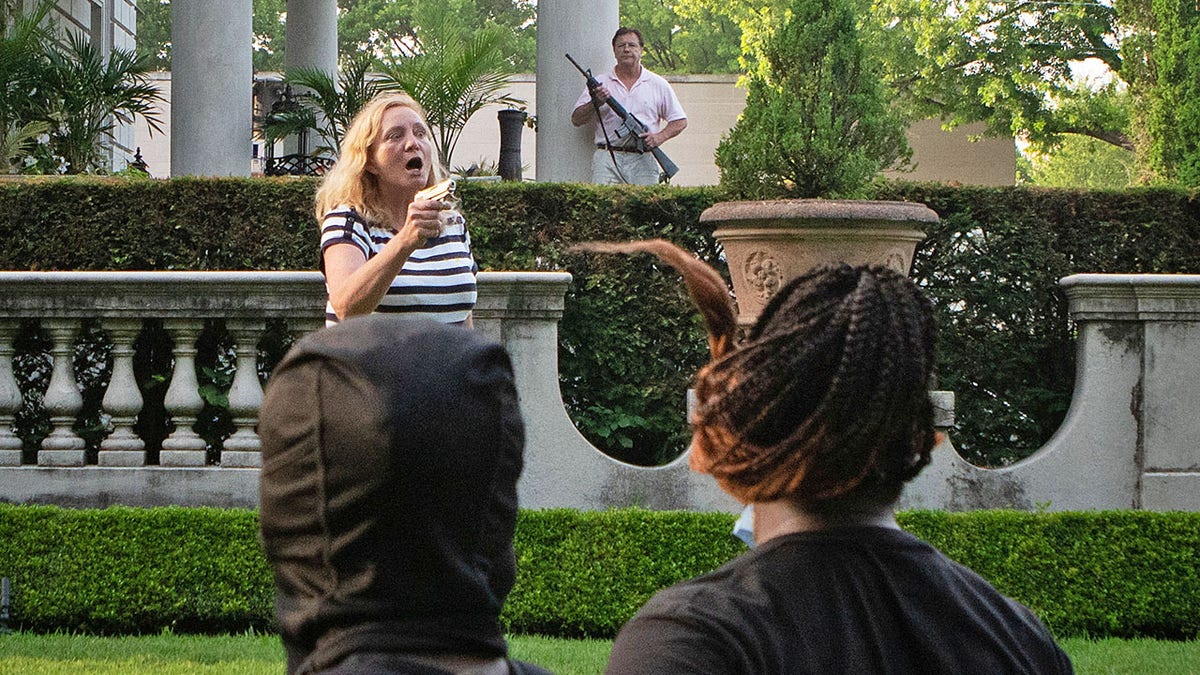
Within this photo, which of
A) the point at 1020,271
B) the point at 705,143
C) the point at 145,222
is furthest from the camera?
the point at 705,143

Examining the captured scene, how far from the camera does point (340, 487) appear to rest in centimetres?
141

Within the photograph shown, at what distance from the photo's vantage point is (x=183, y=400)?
22.1ft

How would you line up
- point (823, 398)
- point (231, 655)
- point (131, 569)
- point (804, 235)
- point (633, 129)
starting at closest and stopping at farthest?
point (823, 398) → point (231, 655) → point (131, 569) → point (804, 235) → point (633, 129)

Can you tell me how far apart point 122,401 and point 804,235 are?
3.35 meters

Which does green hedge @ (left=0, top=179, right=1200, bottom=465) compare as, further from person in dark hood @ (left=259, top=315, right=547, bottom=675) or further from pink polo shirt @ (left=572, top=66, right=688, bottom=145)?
person in dark hood @ (left=259, top=315, right=547, bottom=675)

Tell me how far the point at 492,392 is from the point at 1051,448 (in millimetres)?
6274

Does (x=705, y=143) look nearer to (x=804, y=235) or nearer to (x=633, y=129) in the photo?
(x=633, y=129)

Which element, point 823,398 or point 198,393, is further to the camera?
point 198,393

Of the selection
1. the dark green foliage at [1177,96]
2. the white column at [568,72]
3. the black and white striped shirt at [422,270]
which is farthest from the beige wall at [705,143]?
the black and white striped shirt at [422,270]

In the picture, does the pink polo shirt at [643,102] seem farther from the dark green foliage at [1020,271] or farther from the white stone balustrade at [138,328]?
the white stone balustrade at [138,328]

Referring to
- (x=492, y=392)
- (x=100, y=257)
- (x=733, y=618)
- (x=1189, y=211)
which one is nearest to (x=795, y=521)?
(x=733, y=618)

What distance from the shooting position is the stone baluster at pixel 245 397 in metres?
6.73

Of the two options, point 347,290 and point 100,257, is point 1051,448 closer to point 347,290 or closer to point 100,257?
point 347,290

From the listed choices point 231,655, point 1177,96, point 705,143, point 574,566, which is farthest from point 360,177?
point 705,143
